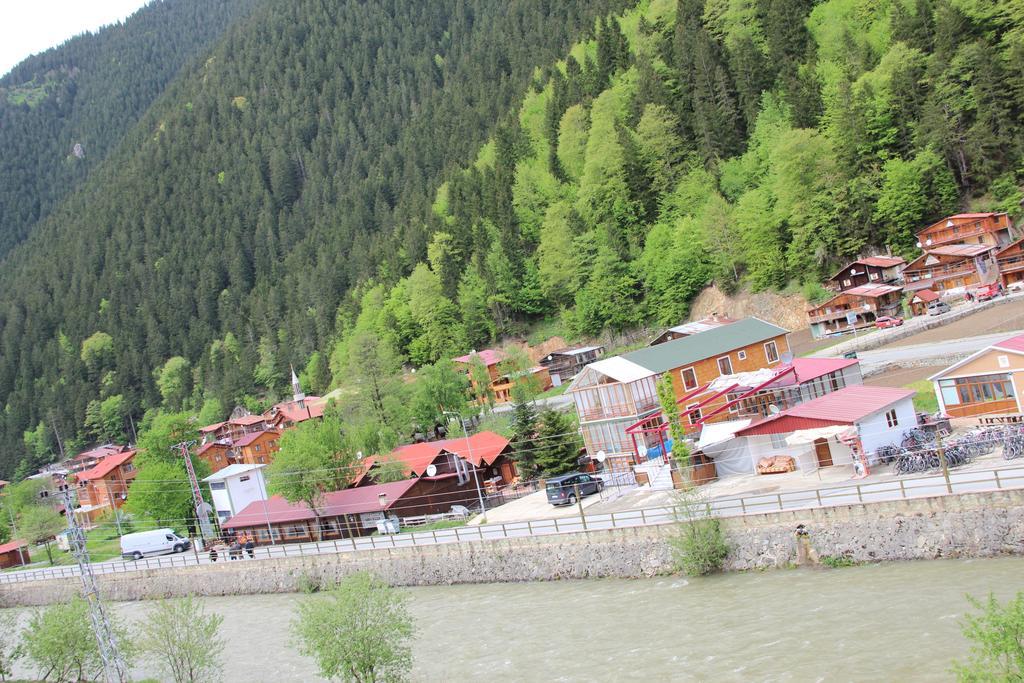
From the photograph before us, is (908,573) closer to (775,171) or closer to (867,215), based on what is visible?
(867,215)

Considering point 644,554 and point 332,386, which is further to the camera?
point 332,386

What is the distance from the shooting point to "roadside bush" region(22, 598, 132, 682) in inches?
1222

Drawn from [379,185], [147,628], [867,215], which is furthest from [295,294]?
[147,628]

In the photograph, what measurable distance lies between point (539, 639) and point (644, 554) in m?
5.29

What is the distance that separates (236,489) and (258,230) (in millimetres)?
122683

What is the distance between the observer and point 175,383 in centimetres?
14712

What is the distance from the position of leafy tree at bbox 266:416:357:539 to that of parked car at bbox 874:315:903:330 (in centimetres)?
3532

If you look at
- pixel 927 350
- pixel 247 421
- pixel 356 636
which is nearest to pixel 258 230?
pixel 247 421

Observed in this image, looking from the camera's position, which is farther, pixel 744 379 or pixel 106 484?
pixel 106 484

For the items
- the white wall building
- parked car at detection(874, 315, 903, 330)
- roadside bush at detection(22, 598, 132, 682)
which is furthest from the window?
the white wall building

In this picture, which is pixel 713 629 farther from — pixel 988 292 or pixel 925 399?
pixel 988 292

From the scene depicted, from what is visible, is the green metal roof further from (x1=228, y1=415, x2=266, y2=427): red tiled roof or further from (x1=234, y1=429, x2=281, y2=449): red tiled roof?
(x1=228, y1=415, x2=266, y2=427): red tiled roof

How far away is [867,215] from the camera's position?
68.0 meters

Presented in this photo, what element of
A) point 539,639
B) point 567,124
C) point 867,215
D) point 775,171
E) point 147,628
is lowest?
point 539,639
